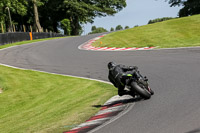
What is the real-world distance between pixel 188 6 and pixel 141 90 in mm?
55518

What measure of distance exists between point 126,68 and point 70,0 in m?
51.3

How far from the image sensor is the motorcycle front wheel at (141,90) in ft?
20.9

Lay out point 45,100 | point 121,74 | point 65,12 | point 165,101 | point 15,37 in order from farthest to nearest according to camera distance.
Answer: point 65,12 < point 15,37 < point 45,100 < point 121,74 < point 165,101

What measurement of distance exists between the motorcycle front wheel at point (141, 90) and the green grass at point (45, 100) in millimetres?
1180

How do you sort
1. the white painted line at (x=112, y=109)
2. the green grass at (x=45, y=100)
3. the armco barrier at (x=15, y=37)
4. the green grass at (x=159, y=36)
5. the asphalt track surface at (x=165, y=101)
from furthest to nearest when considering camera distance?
the armco barrier at (x=15, y=37)
the green grass at (x=159, y=36)
the white painted line at (x=112, y=109)
the green grass at (x=45, y=100)
the asphalt track surface at (x=165, y=101)

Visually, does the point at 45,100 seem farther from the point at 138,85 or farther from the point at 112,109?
the point at 138,85

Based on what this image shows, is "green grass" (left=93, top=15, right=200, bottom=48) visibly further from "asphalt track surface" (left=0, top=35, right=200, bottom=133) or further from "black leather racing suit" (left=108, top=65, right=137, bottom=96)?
"black leather racing suit" (left=108, top=65, right=137, bottom=96)

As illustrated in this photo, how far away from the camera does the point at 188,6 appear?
5697 centimetres

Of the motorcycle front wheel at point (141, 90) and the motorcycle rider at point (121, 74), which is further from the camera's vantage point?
the motorcycle rider at point (121, 74)

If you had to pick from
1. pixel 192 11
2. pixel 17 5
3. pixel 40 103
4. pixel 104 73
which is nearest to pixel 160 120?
pixel 40 103

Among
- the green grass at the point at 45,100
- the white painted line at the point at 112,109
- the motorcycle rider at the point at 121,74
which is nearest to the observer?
the green grass at the point at 45,100

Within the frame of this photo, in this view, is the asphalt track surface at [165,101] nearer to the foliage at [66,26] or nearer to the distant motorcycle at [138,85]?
the distant motorcycle at [138,85]

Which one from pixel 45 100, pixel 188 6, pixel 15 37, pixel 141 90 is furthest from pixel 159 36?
pixel 188 6

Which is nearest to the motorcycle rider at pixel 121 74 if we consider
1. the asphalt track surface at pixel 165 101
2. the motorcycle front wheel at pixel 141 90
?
the motorcycle front wheel at pixel 141 90
